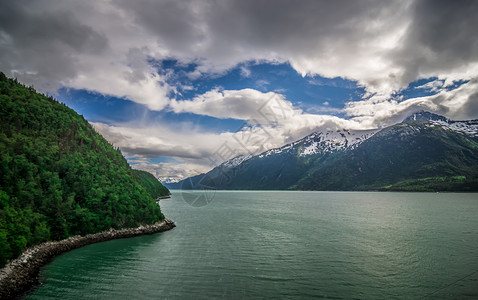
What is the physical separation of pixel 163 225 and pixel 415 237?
57.8m

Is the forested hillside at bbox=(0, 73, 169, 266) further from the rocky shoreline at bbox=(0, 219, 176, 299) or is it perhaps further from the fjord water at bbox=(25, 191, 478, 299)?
the fjord water at bbox=(25, 191, 478, 299)

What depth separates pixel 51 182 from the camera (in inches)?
1854

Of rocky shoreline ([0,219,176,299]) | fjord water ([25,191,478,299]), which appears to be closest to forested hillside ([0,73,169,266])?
rocky shoreline ([0,219,176,299])

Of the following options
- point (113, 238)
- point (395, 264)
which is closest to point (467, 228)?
point (395, 264)

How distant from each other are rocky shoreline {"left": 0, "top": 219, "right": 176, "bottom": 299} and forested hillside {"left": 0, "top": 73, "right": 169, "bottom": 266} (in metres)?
1.40

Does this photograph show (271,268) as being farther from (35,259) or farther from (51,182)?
(51,182)

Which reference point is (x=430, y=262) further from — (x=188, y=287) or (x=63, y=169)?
(x=63, y=169)

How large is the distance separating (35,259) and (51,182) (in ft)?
66.1

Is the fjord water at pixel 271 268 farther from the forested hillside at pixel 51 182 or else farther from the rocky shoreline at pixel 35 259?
the forested hillside at pixel 51 182

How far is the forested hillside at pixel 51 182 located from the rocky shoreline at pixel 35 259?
4.58 feet

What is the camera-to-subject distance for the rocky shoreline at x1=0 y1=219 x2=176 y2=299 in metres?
23.9

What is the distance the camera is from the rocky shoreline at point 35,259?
2386 centimetres

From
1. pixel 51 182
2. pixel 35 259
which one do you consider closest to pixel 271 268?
pixel 35 259

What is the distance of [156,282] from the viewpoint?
26500 millimetres
